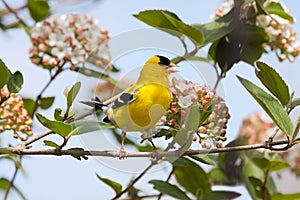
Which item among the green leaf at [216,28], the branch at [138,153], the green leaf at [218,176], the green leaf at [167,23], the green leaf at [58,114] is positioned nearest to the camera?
the branch at [138,153]

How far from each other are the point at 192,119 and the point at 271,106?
0.56 feet

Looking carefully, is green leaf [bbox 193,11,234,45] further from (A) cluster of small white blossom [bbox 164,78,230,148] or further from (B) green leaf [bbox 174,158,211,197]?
(A) cluster of small white blossom [bbox 164,78,230,148]

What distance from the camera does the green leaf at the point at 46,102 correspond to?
1.54 meters

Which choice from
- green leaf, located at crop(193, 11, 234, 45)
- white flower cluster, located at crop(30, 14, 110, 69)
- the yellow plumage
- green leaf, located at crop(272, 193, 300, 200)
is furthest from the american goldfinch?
green leaf, located at crop(272, 193, 300, 200)

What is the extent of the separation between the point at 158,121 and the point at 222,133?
4.3 inches

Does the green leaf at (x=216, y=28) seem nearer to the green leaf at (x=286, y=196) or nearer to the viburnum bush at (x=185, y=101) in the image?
the viburnum bush at (x=185, y=101)

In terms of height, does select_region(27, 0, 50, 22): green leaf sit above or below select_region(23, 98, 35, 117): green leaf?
above

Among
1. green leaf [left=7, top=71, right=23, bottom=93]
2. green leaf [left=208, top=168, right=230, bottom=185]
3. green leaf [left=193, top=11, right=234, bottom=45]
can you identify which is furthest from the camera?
green leaf [left=208, top=168, right=230, bottom=185]

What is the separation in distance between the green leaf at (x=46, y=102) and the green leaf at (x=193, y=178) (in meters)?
0.37

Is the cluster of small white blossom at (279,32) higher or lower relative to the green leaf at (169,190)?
higher

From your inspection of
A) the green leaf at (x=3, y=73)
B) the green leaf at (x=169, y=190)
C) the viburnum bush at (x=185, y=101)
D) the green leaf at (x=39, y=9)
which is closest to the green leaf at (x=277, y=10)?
the viburnum bush at (x=185, y=101)

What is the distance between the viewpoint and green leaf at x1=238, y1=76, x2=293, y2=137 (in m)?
0.96

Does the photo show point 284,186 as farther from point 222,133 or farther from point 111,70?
point 222,133

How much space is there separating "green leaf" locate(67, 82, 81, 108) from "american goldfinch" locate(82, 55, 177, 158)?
0.24ft
